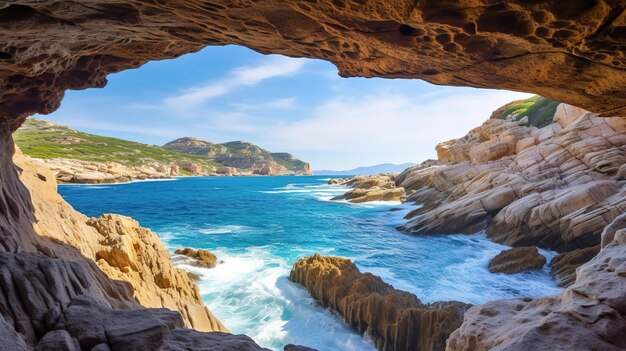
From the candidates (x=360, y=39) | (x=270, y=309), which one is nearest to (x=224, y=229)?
(x=270, y=309)

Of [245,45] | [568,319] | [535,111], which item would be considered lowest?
[568,319]

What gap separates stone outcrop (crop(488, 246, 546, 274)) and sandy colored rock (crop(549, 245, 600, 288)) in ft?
2.64

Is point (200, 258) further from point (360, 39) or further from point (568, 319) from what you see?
point (568, 319)

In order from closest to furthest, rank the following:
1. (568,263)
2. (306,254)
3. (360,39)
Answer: (360,39)
(568,263)
(306,254)

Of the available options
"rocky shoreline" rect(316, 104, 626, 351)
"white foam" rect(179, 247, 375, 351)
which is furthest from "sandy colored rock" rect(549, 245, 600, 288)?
"white foam" rect(179, 247, 375, 351)

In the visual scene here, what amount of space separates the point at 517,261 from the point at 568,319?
761 inches

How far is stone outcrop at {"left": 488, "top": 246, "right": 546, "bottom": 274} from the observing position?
21.2m

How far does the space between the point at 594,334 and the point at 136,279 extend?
1348 centimetres

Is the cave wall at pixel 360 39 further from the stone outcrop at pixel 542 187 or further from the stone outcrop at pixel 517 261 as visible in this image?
the stone outcrop at pixel 542 187

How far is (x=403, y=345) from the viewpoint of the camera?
13.0m

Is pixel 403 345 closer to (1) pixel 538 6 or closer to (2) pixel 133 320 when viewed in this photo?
(2) pixel 133 320

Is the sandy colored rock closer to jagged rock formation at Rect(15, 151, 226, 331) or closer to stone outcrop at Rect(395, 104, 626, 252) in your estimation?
stone outcrop at Rect(395, 104, 626, 252)

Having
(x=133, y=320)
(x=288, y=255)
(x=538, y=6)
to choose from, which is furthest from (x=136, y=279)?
(x=288, y=255)

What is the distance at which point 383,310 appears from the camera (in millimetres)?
14008
